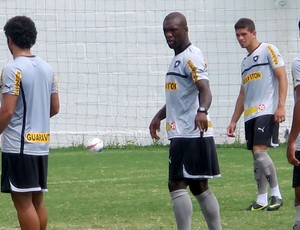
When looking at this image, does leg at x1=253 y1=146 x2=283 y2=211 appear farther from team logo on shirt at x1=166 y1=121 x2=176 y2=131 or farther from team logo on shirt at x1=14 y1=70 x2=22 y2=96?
team logo on shirt at x1=14 y1=70 x2=22 y2=96

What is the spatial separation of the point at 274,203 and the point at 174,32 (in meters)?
2.97

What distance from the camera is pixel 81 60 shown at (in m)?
19.2

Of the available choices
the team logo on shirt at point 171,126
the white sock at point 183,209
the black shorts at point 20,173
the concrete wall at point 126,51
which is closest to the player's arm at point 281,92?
the team logo on shirt at point 171,126

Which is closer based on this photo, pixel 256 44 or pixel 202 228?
pixel 202 228

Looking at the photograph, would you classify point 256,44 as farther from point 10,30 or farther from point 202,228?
point 10,30

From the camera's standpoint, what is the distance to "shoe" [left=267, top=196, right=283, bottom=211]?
10383 millimetres

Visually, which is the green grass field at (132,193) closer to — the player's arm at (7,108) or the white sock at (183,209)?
the white sock at (183,209)

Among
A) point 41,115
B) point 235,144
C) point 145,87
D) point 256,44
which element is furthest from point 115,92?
point 41,115

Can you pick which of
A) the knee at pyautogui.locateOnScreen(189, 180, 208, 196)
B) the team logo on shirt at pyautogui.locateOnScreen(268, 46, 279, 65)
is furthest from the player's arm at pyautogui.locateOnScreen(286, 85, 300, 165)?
the team logo on shirt at pyautogui.locateOnScreen(268, 46, 279, 65)

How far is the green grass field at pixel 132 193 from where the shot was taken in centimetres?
961

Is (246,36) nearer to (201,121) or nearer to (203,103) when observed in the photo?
(203,103)

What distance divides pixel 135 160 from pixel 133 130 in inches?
124

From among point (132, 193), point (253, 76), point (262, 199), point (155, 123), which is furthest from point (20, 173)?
point (132, 193)

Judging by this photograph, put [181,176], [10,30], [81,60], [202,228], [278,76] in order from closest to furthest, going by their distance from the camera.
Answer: [10,30] < [181,176] < [202,228] < [278,76] < [81,60]
